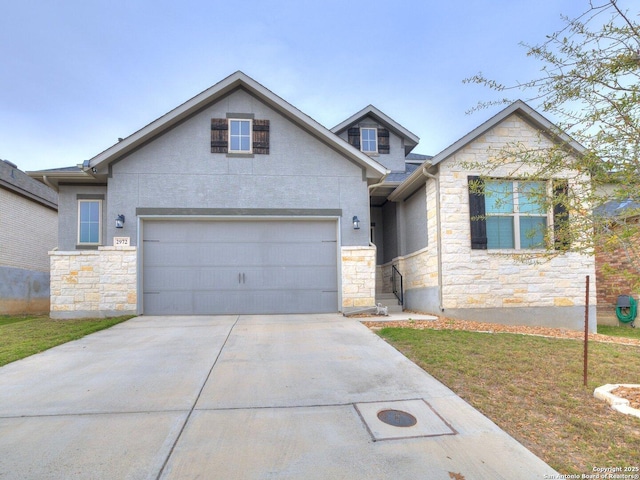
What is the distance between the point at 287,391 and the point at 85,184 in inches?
358

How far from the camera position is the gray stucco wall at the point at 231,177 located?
9406 mm

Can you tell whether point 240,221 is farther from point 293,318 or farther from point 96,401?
point 96,401

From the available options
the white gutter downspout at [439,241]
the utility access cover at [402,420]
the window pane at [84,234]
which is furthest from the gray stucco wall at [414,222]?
the window pane at [84,234]

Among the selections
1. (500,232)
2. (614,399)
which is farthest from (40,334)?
(500,232)

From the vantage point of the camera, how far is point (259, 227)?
31.9ft

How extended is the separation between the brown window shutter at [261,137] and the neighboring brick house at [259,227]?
0.03 m

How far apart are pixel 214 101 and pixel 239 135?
1.11m

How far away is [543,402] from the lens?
3770mm

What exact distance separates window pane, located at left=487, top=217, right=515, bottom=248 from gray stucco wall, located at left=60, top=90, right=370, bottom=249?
3040 mm

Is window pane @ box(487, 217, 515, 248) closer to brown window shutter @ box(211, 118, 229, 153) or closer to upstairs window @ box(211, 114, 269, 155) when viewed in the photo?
upstairs window @ box(211, 114, 269, 155)

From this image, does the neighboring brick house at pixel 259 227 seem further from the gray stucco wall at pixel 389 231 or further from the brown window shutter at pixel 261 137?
the gray stucco wall at pixel 389 231

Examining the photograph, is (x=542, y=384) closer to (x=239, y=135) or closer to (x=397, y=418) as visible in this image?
(x=397, y=418)

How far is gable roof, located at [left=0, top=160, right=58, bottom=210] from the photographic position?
12.8 meters

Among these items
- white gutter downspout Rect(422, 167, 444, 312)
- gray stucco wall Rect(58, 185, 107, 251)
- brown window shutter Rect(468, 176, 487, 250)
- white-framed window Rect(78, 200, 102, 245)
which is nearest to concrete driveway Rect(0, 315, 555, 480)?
white gutter downspout Rect(422, 167, 444, 312)
